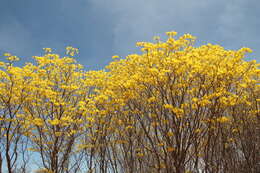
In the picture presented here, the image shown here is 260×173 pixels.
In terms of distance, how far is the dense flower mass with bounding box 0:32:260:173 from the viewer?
36.2 feet

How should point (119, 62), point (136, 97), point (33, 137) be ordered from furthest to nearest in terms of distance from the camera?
point (33, 137), point (119, 62), point (136, 97)

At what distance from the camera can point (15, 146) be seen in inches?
548

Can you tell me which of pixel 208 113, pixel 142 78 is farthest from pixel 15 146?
pixel 208 113

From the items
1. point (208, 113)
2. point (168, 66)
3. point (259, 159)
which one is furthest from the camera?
point (259, 159)

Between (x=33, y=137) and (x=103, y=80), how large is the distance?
5618 millimetres

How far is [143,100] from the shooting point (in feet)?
45.2

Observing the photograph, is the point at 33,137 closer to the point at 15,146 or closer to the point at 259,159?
the point at 15,146

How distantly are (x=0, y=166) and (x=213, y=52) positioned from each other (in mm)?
12626

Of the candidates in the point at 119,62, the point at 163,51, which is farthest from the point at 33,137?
the point at 163,51

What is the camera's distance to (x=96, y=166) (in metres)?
18.1

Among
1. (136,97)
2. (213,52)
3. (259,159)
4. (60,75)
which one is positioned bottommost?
(259,159)

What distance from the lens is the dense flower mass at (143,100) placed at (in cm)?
1103

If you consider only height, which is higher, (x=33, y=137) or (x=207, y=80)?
(x=207, y=80)

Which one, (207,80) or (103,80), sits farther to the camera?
(103,80)
